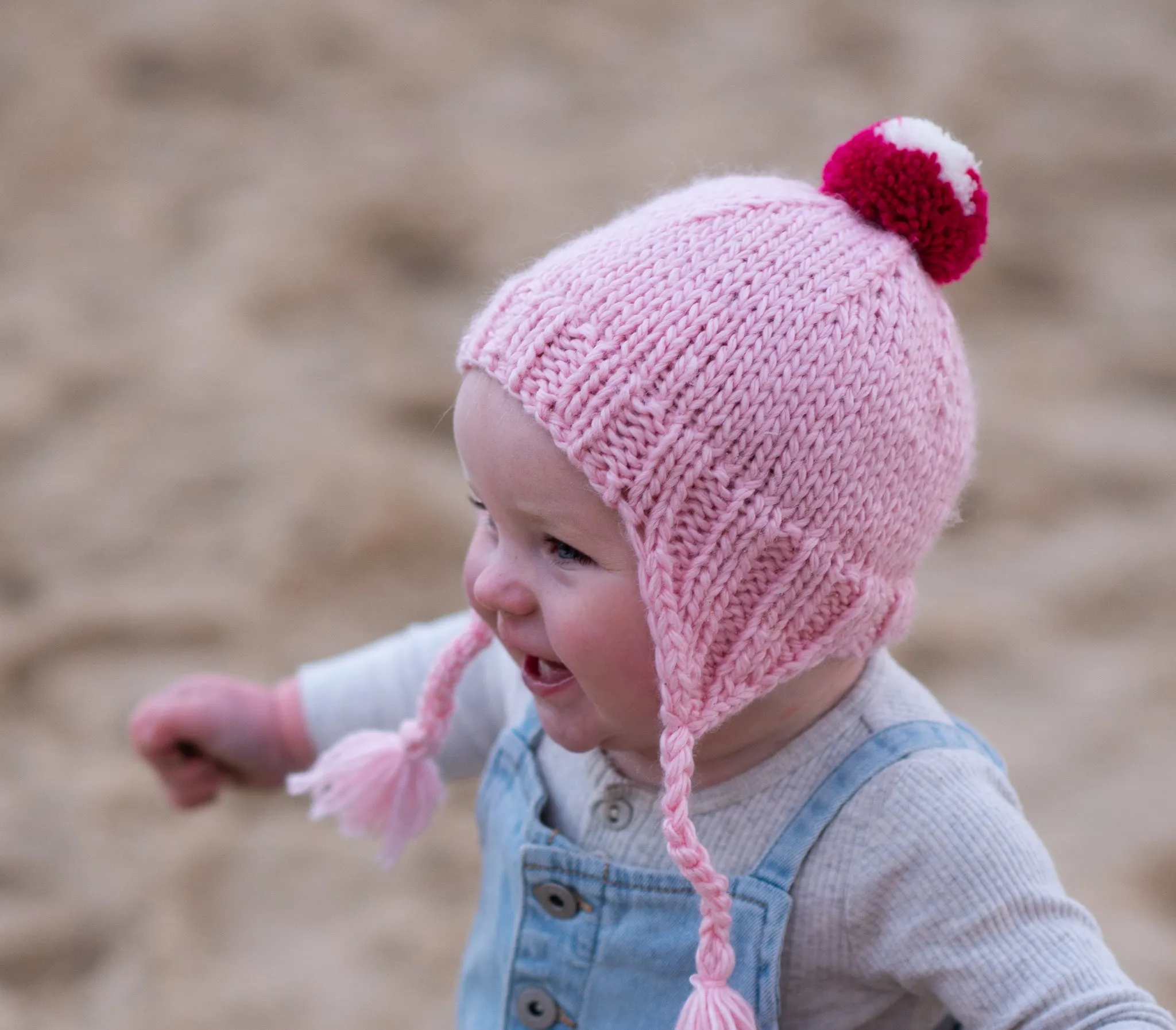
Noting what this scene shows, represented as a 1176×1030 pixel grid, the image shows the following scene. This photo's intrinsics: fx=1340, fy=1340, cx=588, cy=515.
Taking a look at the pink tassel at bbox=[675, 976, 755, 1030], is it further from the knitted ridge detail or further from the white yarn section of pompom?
the white yarn section of pompom

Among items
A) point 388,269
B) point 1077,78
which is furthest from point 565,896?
point 1077,78

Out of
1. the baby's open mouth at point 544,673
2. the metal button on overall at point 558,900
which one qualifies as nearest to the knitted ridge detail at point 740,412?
the baby's open mouth at point 544,673

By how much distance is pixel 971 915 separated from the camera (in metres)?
0.91

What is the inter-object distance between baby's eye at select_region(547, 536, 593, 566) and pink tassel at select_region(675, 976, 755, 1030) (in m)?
0.29

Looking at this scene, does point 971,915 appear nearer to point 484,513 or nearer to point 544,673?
point 544,673

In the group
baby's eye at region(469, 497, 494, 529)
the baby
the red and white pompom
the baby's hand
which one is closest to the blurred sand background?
the baby's hand

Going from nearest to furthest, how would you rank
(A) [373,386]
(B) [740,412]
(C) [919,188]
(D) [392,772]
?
(B) [740,412] < (C) [919,188] < (D) [392,772] < (A) [373,386]

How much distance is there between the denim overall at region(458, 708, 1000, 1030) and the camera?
0.97m

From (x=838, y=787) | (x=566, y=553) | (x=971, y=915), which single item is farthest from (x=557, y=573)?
(x=971, y=915)

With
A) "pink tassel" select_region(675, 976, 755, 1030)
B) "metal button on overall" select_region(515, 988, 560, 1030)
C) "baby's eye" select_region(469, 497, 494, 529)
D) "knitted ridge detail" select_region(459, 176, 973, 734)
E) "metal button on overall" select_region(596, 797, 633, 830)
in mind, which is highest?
"knitted ridge detail" select_region(459, 176, 973, 734)

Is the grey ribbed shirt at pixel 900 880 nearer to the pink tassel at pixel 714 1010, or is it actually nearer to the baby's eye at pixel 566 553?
the pink tassel at pixel 714 1010

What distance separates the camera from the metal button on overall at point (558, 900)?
106 cm

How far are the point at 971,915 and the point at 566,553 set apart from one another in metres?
0.37

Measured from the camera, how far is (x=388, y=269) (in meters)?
2.60
